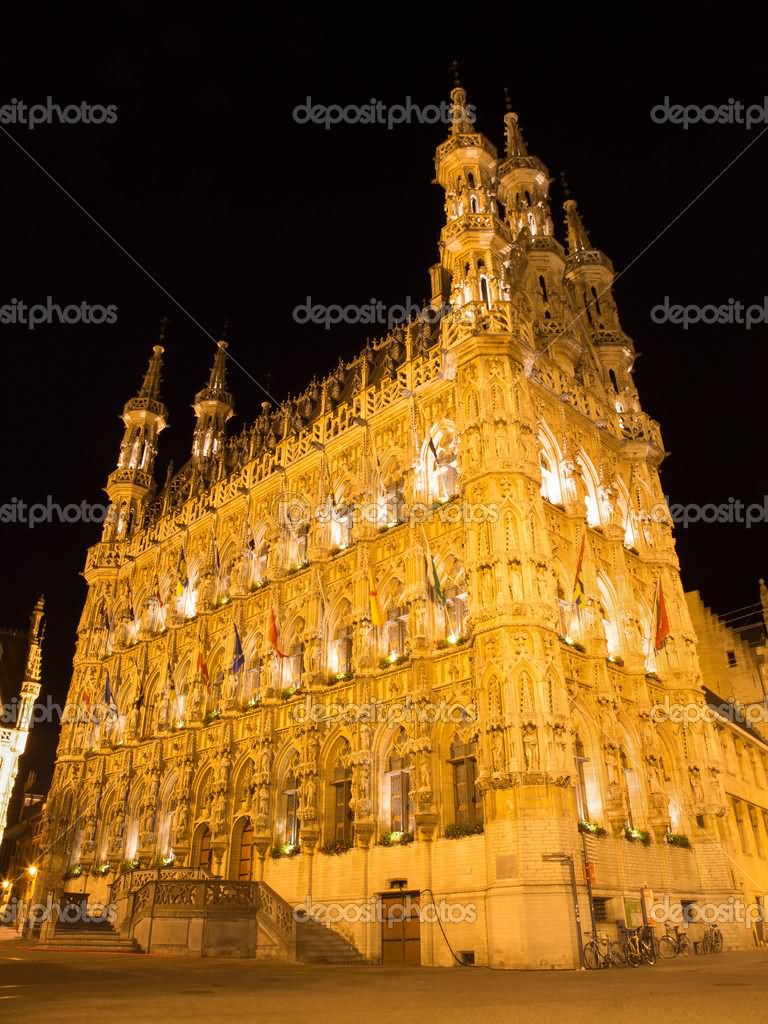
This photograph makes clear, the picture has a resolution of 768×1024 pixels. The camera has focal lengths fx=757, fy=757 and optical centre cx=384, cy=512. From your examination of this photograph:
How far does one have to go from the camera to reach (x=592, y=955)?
20.2 metres

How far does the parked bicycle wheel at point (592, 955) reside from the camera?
1981 centimetres

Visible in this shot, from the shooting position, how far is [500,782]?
848 inches

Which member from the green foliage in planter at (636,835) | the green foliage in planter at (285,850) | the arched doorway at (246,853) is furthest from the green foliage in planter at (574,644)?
the arched doorway at (246,853)

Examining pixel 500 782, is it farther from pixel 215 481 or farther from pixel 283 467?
pixel 215 481

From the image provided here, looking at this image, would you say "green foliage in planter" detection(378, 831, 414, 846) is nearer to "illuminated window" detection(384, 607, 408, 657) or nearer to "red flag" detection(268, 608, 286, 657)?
"illuminated window" detection(384, 607, 408, 657)

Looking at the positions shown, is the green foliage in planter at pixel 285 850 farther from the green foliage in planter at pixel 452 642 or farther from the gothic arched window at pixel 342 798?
the green foliage in planter at pixel 452 642

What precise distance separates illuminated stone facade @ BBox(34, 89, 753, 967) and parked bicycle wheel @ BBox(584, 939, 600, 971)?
0.56 metres

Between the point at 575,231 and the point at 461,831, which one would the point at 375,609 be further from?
the point at 575,231

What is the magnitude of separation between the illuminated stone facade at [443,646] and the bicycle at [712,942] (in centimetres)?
122

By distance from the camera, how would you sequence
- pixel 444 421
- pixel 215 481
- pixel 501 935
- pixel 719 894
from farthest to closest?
pixel 215 481, pixel 444 421, pixel 719 894, pixel 501 935

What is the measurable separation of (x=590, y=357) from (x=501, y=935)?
1032 inches

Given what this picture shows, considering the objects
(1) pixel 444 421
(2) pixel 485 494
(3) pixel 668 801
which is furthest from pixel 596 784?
(1) pixel 444 421

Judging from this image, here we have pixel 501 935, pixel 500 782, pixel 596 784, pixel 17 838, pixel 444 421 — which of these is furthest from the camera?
pixel 17 838

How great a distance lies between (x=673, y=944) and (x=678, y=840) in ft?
12.5
